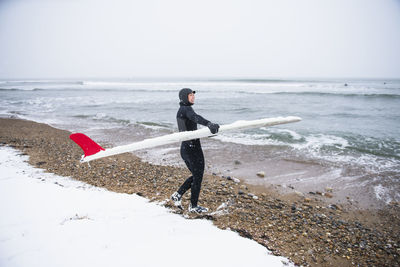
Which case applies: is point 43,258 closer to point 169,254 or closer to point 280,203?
point 169,254

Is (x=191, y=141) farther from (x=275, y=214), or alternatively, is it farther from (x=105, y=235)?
(x=275, y=214)

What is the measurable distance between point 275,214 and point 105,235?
3.20 metres

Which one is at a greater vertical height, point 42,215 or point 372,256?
point 42,215

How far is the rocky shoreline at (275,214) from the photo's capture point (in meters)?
3.42

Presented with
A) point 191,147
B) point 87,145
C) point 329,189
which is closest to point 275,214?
point 191,147

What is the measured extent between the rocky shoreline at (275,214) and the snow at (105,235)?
0.34m

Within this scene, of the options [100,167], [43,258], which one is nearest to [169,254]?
Answer: [43,258]

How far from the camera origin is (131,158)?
7.60 m

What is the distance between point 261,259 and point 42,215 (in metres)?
3.62

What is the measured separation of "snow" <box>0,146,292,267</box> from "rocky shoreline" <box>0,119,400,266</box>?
1.11 ft

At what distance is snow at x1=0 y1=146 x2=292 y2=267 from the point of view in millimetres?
2738

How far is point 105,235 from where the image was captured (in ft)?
10.4

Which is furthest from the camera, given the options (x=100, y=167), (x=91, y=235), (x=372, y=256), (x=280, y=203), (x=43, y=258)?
(x=100, y=167)

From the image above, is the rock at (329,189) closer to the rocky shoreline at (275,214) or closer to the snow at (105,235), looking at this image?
the rocky shoreline at (275,214)
